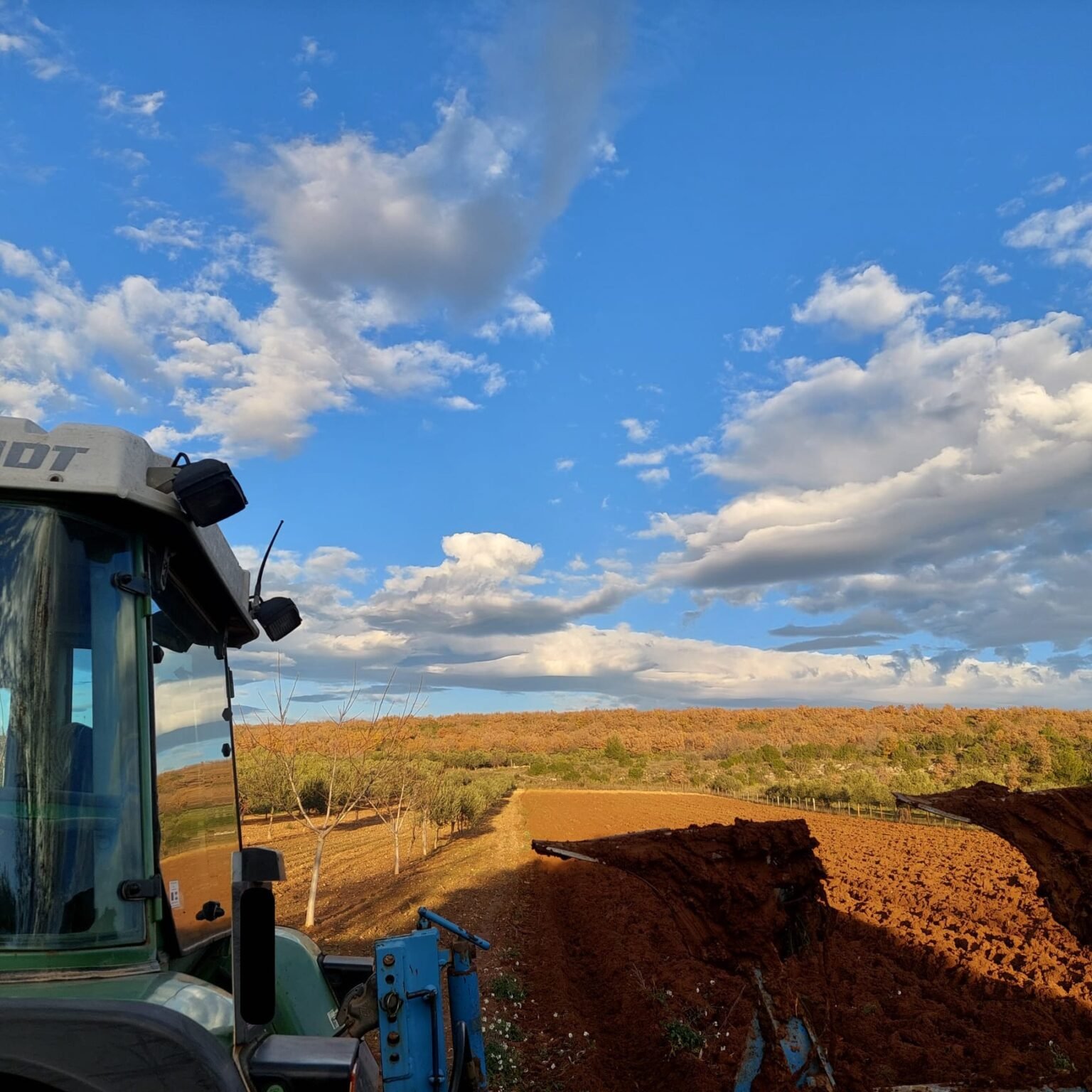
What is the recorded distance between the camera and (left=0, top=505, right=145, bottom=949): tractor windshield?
2092 millimetres

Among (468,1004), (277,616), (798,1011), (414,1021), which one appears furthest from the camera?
(798,1011)

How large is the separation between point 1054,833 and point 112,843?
10.2m

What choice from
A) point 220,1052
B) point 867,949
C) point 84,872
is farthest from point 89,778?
point 867,949

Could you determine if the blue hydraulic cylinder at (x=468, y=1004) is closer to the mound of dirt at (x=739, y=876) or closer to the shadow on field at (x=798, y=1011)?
the shadow on field at (x=798, y=1011)

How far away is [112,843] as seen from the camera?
2201 mm

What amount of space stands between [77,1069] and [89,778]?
2.15 feet

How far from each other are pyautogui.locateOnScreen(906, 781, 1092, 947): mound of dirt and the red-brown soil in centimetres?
38

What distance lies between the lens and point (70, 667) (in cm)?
221

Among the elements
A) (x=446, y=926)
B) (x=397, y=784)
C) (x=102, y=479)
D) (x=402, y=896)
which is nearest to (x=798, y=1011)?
(x=446, y=926)

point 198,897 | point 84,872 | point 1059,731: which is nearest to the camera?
point 84,872

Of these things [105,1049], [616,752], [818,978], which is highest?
[105,1049]

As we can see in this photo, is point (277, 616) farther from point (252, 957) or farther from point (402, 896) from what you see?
point (402, 896)

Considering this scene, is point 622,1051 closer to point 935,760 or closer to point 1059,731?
point 935,760

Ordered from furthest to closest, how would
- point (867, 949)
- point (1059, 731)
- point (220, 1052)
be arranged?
point (1059, 731)
point (867, 949)
point (220, 1052)
